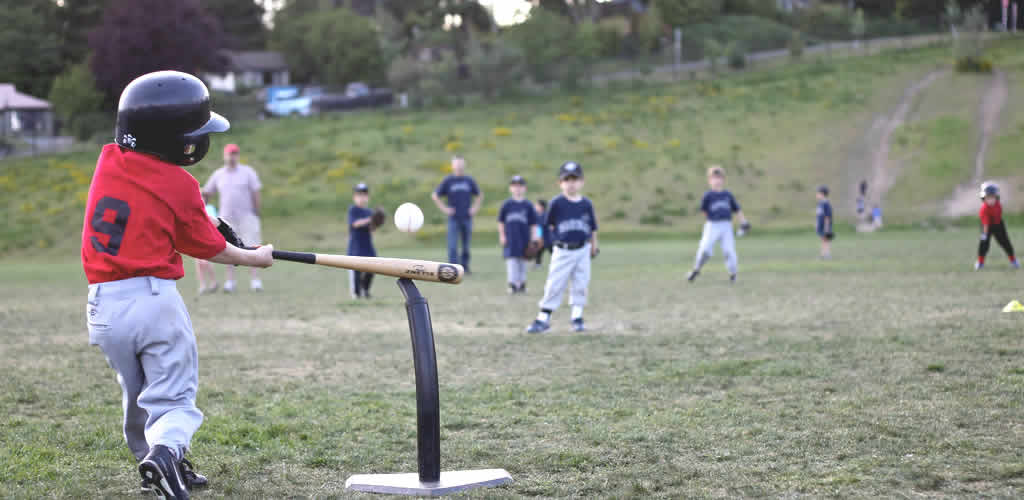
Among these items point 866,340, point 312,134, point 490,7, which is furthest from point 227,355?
point 490,7

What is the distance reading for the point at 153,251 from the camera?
14.2ft

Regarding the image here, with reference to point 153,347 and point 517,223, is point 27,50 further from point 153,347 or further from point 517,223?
point 153,347

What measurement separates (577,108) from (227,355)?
145 ft

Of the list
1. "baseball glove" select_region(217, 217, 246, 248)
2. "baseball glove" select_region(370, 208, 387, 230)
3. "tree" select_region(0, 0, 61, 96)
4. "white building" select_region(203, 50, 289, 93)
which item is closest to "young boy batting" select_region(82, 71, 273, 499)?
"baseball glove" select_region(217, 217, 246, 248)

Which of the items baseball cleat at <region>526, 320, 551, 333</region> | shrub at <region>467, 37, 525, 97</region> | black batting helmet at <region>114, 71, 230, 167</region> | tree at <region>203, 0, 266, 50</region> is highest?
tree at <region>203, 0, 266, 50</region>

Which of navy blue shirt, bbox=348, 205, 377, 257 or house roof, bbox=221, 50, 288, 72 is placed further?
house roof, bbox=221, 50, 288, 72

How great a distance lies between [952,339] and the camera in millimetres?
8648

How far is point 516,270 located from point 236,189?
179 inches

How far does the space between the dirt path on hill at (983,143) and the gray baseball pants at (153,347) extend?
35.9 meters

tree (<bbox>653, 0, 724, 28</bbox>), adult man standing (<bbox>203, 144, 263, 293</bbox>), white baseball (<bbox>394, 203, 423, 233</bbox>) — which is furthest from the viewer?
tree (<bbox>653, 0, 724, 28</bbox>)

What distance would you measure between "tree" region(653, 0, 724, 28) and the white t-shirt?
6503cm

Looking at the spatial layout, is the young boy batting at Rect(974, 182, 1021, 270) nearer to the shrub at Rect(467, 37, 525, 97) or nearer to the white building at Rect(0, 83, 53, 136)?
the shrub at Rect(467, 37, 525, 97)

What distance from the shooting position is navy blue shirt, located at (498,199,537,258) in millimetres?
16328

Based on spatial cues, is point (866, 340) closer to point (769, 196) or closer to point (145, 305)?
point (145, 305)
